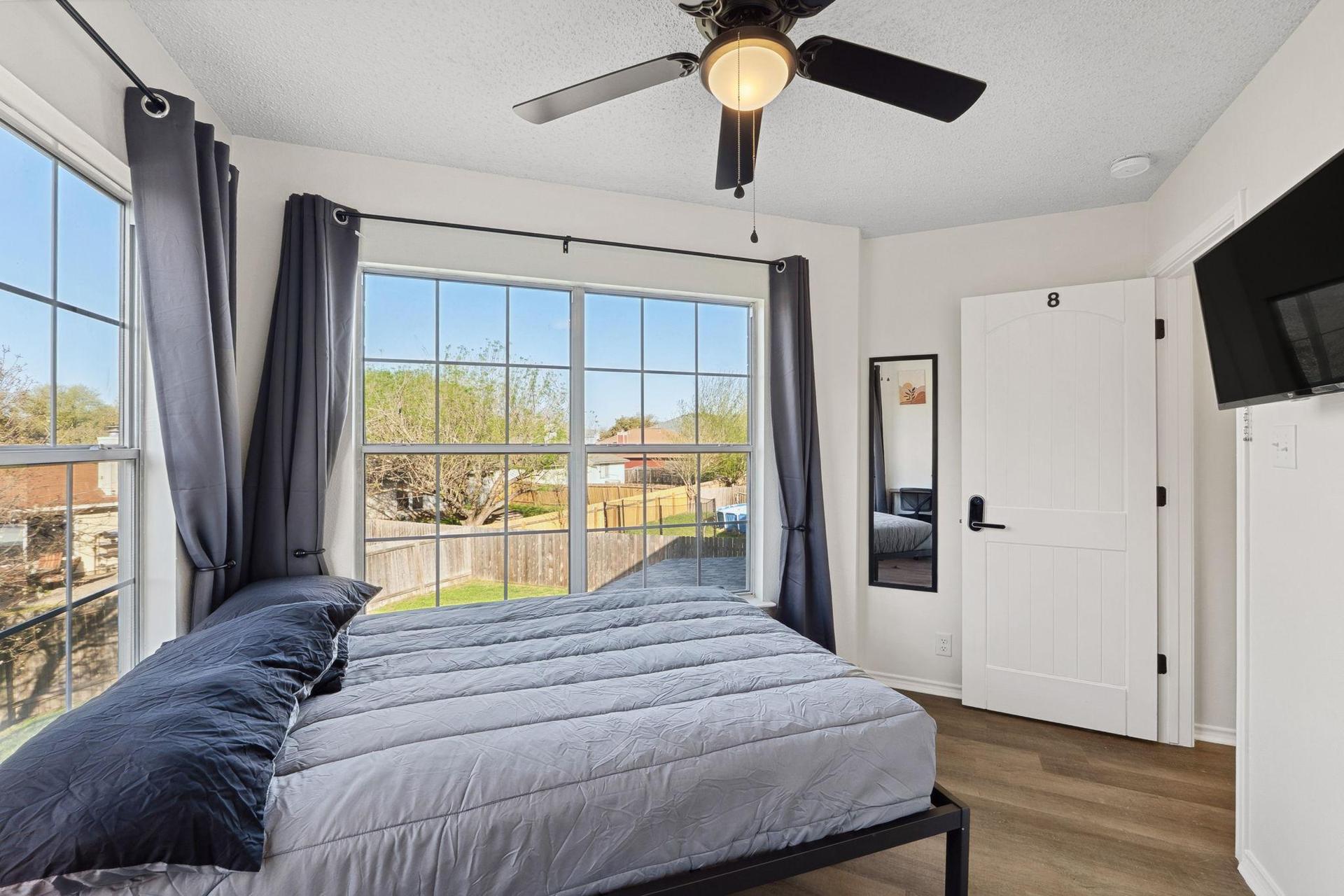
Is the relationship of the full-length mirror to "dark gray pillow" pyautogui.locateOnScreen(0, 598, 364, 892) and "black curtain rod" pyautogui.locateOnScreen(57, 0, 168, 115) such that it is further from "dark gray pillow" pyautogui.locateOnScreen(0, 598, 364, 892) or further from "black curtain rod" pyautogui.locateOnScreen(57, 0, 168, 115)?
"black curtain rod" pyautogui.locateOnScreen(57, 0, 168, 115)

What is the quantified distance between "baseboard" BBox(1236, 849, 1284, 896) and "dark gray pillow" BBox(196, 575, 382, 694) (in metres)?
2.72

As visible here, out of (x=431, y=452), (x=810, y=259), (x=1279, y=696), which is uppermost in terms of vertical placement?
(x=810, y=259)

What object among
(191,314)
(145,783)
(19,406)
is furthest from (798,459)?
(19,406)

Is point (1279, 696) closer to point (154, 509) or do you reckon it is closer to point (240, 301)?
point (154, 509)

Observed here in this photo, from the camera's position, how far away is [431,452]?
8.93 feet

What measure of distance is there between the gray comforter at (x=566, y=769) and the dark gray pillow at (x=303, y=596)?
6cm

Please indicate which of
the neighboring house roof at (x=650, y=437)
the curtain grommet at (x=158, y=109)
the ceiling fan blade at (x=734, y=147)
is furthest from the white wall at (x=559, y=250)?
the ceiling fan blade at (x=734, y=147)

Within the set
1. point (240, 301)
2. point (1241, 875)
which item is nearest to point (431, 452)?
point (240, 301)

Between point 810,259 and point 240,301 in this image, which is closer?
point 240,301

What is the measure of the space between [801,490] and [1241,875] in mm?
1985

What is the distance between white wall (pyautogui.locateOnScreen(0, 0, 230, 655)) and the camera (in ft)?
4.41

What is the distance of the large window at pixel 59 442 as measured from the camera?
1.41m

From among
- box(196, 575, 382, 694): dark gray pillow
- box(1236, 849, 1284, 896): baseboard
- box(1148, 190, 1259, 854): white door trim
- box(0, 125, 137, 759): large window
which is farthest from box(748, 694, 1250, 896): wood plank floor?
box(0, 125, 137, 759): large window

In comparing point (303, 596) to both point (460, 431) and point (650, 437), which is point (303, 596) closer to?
point (460, 431)
